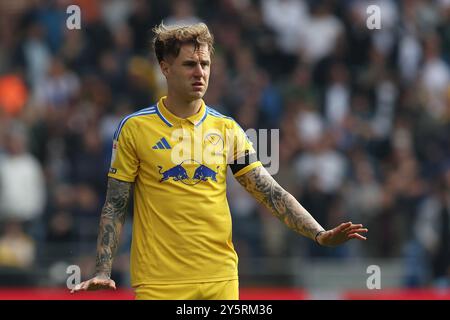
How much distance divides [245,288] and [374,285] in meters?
1.47

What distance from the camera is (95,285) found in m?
6.29

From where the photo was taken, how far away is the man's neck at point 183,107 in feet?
21.5

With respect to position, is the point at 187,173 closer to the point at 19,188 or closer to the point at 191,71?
the point at 191,71

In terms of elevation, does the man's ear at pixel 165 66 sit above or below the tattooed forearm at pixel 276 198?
above

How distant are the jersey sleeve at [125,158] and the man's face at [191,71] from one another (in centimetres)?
38

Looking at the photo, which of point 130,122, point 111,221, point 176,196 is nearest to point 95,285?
point 111,221

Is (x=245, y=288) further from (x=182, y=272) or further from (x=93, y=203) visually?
(x=182, y=272)

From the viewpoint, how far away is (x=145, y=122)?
21.4 feet

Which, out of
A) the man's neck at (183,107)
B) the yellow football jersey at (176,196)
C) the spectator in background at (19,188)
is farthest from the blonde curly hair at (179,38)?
the spectator in background at (19,188)

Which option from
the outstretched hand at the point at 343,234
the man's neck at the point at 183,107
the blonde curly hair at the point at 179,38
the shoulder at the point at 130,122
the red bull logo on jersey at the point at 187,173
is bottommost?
the outstretched hand at the point at 343,234

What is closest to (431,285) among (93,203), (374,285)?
(374,285)

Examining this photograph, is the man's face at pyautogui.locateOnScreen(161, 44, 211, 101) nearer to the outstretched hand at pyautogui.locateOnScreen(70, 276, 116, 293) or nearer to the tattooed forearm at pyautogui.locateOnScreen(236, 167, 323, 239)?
the tattooed forearm at pyautogui.locateOnScreen(236, 167, 323, 239)

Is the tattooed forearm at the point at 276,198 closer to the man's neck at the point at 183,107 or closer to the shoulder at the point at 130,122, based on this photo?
the man's neck at the point at 183,107
